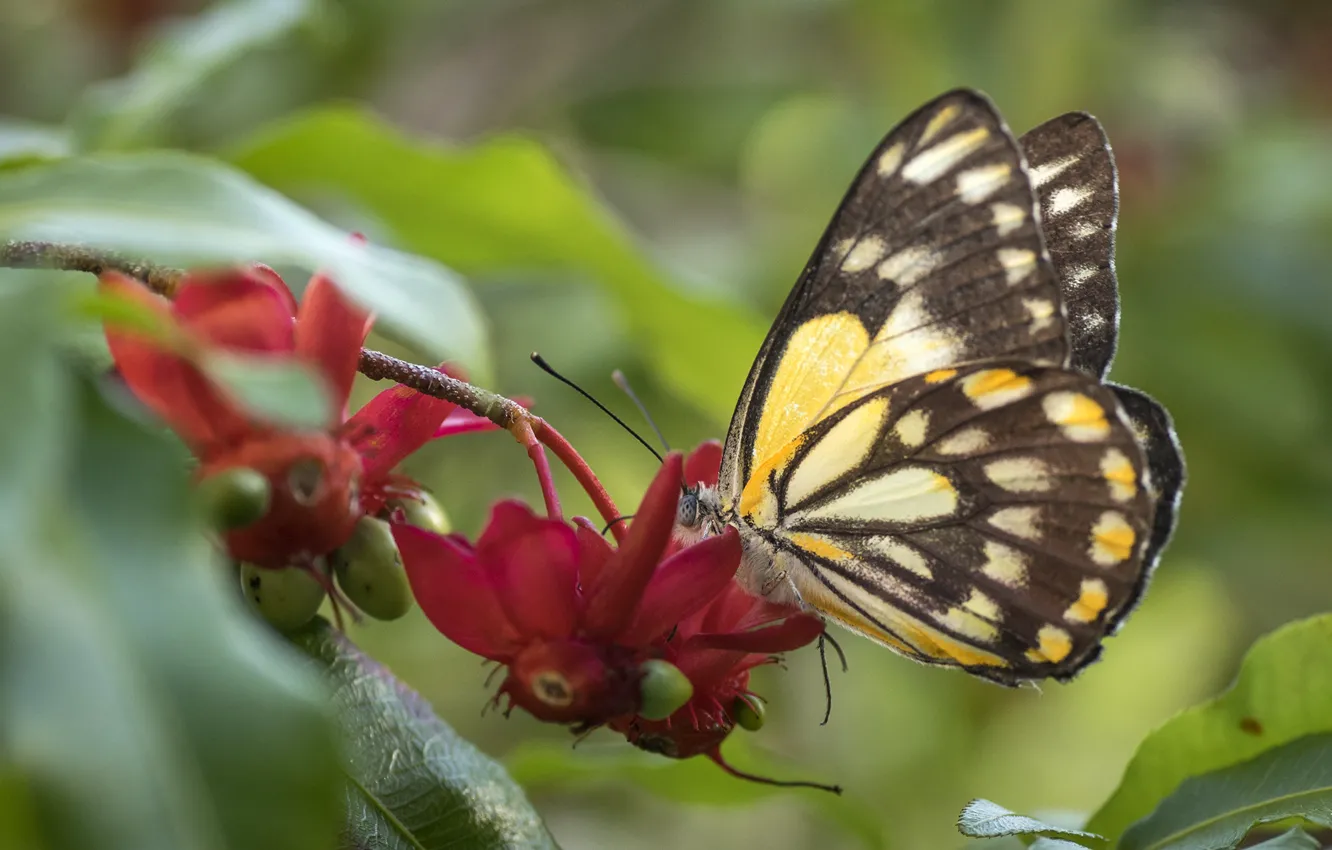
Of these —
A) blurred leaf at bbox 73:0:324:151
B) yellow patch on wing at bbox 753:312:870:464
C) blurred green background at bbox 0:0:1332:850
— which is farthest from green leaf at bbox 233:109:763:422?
yellow patch on wing at bbox 753:312:870:464

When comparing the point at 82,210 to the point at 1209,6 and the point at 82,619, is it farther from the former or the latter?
the point at 1209,6

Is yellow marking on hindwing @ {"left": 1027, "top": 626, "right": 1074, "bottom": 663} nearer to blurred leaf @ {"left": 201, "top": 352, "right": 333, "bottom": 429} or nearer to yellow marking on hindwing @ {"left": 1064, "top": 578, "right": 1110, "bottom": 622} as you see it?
yellow marking on hindwing @ {"left": 1064, "top": 578, "right": 1110, "bottom": 622}

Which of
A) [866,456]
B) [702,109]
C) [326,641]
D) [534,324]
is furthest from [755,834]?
[326,641]

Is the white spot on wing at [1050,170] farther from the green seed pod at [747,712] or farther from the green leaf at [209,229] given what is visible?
the green leaf at [209,229]

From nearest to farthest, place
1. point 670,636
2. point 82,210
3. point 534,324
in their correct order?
point 82,210
point 670,636
point 534,324

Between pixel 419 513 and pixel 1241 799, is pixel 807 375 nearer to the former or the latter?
pixel 419 513

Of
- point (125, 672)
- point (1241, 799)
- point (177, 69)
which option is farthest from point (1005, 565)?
point (177, 69)
